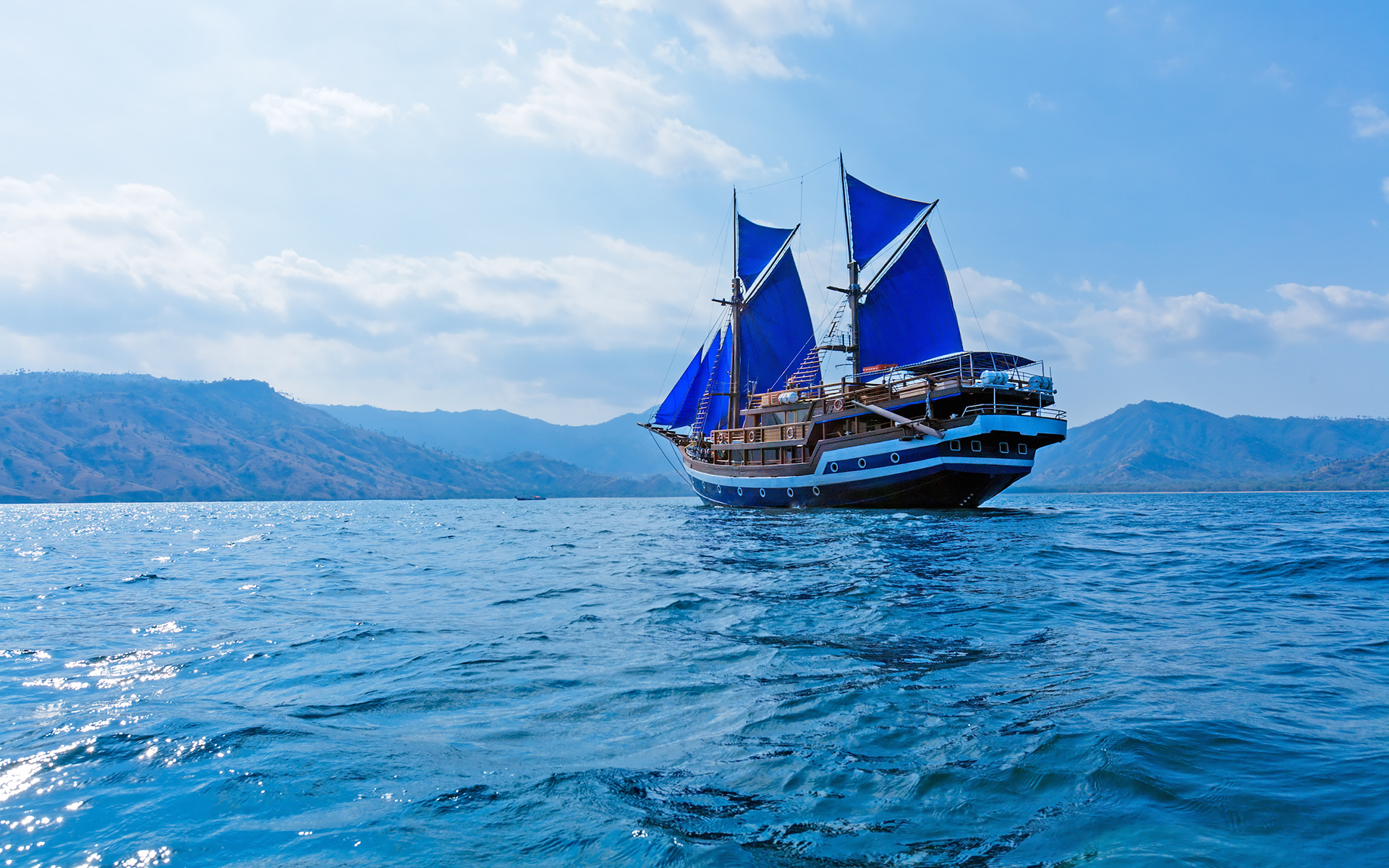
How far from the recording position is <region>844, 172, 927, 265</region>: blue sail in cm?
5972

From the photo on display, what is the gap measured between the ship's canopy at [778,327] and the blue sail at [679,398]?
5.31m

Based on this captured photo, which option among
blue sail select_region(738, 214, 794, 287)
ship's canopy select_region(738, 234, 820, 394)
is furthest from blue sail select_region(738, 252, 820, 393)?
blue sail select_region(738, 214, 794, 287)

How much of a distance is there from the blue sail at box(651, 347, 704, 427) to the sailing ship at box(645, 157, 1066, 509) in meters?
0.12

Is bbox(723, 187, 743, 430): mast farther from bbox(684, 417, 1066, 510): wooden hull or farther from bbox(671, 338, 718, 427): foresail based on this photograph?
bbox(684, 417, 1066, 510): wooden hull

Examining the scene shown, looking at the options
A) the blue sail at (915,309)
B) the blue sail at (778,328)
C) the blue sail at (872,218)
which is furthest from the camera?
the blue sail at (778,328)

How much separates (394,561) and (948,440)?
103 ft

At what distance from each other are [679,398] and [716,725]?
209 feet

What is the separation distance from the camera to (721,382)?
71312 mm

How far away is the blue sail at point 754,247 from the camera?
Result: 69062mm

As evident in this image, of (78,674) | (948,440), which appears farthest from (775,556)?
(948,440)

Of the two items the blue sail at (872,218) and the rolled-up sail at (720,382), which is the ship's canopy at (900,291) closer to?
the blue sail at (872,218)

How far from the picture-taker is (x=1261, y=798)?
4758 millimetres

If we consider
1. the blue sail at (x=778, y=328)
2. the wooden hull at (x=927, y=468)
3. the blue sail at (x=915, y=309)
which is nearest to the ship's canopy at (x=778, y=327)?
the blue sail at (x=778, y=328)

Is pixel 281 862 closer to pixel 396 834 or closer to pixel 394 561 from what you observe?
pixel 396 834
